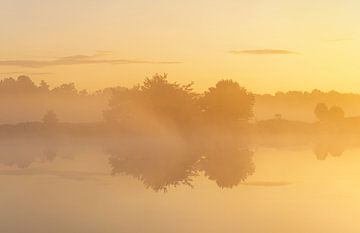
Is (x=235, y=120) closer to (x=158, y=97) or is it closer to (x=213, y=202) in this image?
(x=158, y=97)

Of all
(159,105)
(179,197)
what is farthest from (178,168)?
(159,105)

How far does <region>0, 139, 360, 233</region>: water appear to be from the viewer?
33.7 feet

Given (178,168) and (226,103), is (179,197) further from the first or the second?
(226,103)

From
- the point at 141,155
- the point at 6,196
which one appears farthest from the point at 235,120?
the point at 6,196

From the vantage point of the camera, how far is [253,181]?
16141 mm

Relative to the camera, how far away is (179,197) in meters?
13.3

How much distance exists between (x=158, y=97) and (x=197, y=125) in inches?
120

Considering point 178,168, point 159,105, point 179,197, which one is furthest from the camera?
point 159,105

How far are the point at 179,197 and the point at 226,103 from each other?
96.3ft

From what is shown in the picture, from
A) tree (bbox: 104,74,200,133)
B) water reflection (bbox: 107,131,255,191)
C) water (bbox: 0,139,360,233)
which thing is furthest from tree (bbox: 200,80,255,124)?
water (bbox: 0,139,360,233)

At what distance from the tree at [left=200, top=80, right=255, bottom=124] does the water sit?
20101 millimetres

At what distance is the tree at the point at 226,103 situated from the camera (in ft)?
137

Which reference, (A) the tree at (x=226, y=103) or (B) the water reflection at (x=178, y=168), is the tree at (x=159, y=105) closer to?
(A) the tree at (x=226, y=103)

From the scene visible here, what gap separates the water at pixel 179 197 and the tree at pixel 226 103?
65.9 ft
